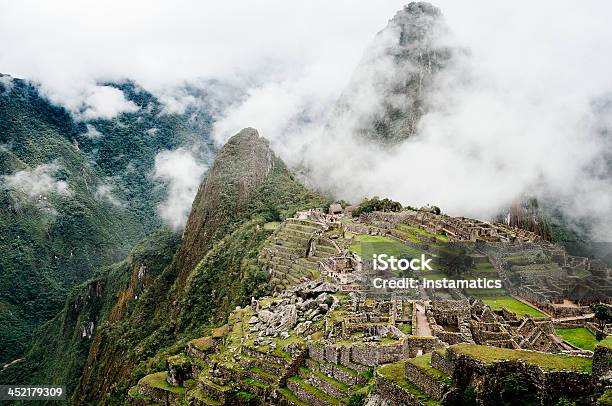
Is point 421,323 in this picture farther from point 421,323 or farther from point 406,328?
point 406,328

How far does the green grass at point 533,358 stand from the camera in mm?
9508

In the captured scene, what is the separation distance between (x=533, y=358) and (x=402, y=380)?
291cm

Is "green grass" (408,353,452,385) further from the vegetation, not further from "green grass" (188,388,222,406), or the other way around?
the vegetation

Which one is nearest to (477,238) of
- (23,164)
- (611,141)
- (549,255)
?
(549,255)

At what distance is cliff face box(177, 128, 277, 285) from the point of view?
9153cm

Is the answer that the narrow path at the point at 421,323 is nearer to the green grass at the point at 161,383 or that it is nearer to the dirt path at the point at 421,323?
the dirt path at the point at 421,323

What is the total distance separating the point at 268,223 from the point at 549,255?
42.2 m

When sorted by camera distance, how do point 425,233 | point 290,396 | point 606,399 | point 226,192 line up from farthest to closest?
point 226,192 → point 425,233 → point 290,396 → point 606,399

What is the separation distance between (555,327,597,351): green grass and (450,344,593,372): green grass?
1307 centimetres

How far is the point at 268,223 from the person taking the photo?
77875 millimetres

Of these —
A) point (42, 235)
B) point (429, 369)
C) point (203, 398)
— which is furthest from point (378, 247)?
point (42, 235)

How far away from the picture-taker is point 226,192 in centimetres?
9838

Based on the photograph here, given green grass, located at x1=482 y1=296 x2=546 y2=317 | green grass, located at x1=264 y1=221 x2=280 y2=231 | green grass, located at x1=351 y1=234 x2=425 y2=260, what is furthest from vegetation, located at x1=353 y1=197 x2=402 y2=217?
green grass, located at x1=482 y1=296 x2=546 y2=317

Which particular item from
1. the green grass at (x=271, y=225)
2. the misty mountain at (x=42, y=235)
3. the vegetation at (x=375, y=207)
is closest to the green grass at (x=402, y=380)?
the green grass at (x=271, y=225)
